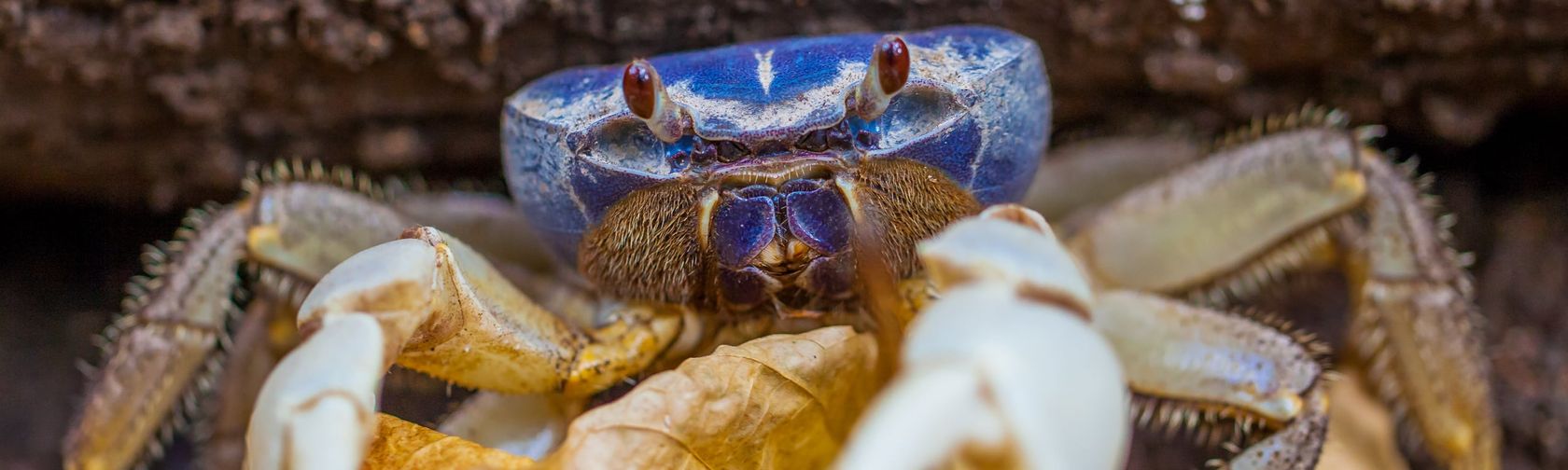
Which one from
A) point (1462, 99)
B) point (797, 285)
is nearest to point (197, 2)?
point (797, 285)

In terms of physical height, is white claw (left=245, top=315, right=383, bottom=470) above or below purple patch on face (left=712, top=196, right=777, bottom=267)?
above

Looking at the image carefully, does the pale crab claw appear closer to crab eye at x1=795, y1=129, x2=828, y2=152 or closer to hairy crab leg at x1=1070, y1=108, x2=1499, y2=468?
crab eye at x1=795, y1=129, x2=828, y2=152

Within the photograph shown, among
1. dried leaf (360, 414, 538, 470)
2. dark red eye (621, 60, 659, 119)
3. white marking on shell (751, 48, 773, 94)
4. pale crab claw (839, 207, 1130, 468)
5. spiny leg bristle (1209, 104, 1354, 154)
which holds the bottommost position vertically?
dried leaf (360, 414, 538, 470)

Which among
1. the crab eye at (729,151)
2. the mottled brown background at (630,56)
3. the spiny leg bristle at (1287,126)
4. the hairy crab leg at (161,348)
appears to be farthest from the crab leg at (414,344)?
the spiny leg bristle at (1287,126)

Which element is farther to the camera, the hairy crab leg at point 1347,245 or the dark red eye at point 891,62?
the hairy crab leg at point 1347,245

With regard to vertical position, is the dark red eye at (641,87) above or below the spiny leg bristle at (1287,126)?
above

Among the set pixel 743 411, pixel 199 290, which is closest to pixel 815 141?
pixel 743 411

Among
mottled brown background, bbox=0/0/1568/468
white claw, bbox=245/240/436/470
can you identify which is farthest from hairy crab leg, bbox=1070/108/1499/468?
white claw, bbox=245/240/436/470

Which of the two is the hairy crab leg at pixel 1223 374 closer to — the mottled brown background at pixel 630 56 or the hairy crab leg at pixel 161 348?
the mottled brown background at pixel 630 56
